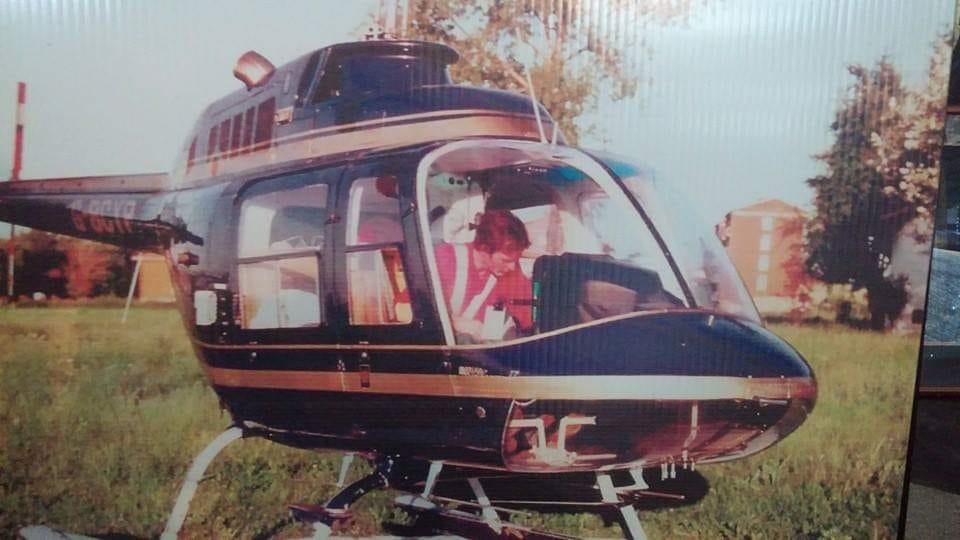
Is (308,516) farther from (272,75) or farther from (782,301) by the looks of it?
(782,301)

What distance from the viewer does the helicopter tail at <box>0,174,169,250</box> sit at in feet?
7.11

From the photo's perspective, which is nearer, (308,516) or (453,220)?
(453,220)

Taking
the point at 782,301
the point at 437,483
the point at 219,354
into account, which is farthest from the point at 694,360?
the point at 219,354

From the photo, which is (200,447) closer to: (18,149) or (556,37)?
(18,149)

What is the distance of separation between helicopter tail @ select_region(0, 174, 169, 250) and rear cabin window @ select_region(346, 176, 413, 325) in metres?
0.62

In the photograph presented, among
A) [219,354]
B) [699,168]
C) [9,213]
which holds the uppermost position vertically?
[699,168]

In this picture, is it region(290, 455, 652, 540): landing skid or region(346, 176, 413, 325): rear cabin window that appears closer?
region(346, 176, 413, 325): rear cabin window

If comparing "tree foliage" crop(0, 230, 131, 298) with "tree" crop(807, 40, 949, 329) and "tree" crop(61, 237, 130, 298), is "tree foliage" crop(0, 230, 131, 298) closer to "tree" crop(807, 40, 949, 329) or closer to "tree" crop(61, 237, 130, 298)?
"tree" crop(61, 237, 130, 298)

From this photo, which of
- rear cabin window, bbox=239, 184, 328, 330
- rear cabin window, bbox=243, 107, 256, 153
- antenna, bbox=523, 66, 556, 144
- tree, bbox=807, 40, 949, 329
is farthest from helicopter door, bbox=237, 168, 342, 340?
tree, bbox=807, 40, 949, 329

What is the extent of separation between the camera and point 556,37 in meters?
2.09

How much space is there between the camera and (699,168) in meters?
2.15

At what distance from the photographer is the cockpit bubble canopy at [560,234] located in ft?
6.92

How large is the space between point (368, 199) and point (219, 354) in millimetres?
671

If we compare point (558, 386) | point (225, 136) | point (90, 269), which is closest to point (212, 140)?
point (225, 136)
